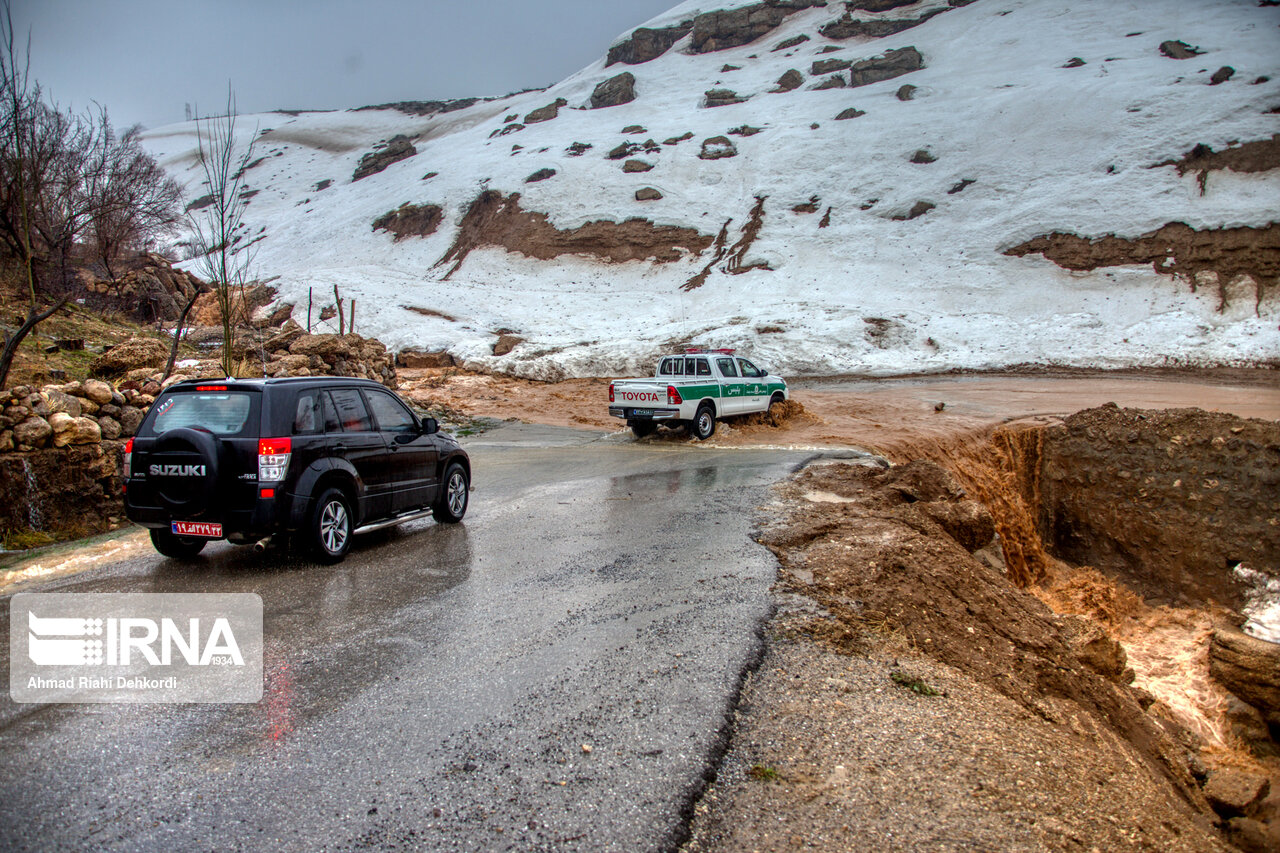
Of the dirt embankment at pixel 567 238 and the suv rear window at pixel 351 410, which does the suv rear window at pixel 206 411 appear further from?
the dirt embankment at pixel 567 238

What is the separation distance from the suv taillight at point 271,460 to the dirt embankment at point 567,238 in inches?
1746

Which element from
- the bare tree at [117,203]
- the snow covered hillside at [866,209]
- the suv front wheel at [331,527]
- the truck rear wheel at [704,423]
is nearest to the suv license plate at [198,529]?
the suv front wheel at [331,527]

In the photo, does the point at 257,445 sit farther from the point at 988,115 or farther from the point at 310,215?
the point at 310,215

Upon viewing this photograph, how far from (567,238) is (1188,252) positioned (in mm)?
35434

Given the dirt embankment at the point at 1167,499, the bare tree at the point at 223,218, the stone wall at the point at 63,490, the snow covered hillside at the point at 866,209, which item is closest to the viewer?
the stone wall at the point at 63,490

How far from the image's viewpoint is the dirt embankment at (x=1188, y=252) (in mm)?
33438

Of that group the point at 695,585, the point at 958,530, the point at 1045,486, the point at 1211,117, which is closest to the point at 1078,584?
the point at 1045,486

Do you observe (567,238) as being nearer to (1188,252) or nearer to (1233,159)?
(1188,252)

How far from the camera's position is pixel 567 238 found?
5178cm

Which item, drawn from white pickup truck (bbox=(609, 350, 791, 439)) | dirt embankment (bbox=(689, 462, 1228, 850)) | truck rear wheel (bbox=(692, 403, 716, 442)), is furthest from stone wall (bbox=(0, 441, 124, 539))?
truck rear wheel (bbox=(692, 403, 716, 442))

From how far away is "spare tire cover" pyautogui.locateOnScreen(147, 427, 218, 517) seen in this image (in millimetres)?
6113

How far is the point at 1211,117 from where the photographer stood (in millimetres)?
43594

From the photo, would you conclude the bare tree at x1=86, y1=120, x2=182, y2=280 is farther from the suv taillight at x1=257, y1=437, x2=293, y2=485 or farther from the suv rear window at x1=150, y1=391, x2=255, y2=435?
the suv taillight at x1=257, y1=437, x2=293, y2=485

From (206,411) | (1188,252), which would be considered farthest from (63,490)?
(1188,252)
